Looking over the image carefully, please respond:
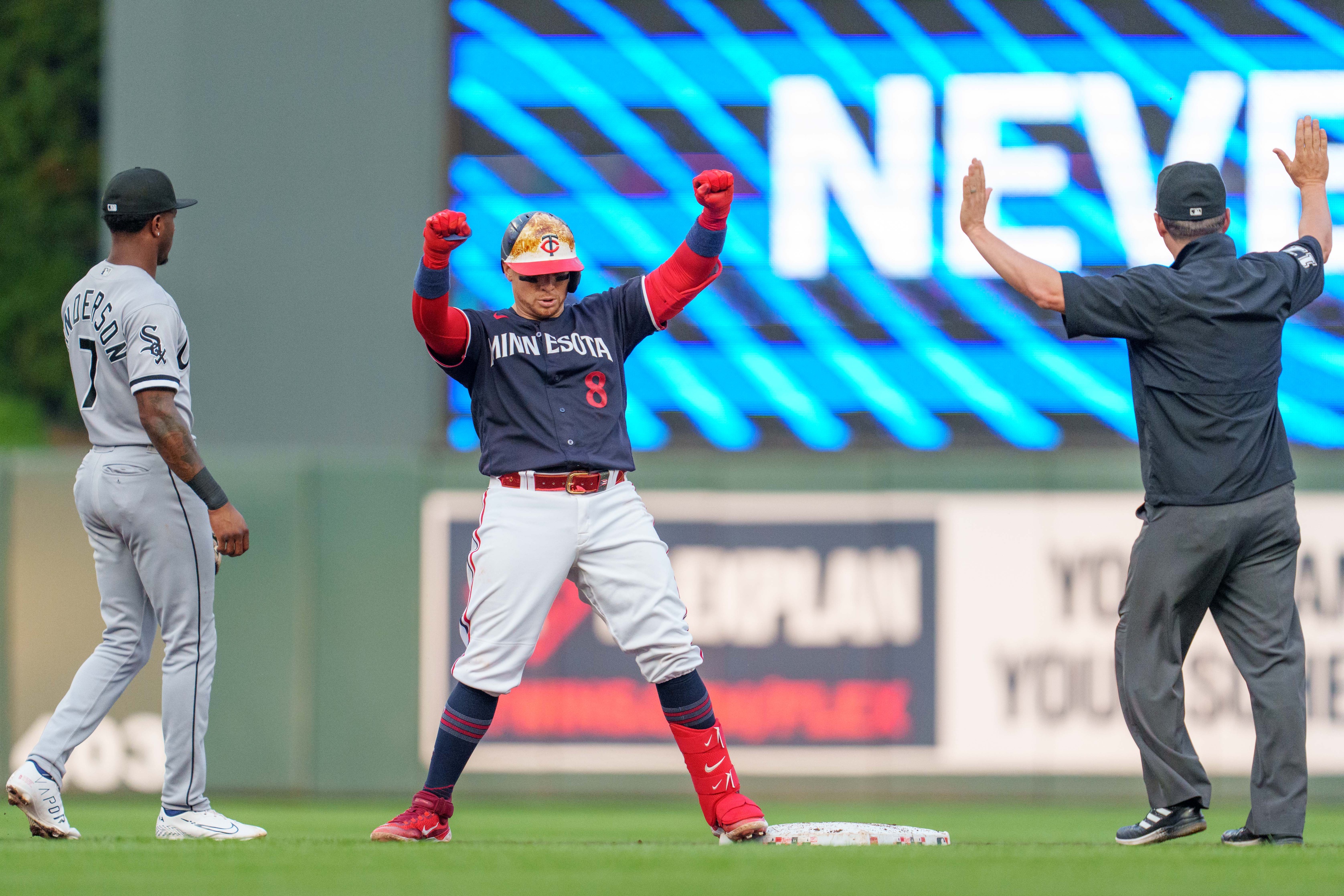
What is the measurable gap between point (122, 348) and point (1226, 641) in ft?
10.2

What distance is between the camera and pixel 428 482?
749 centimetres

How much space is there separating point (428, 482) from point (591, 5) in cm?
244

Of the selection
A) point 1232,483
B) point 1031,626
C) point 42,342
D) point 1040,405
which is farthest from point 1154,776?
point 42,342

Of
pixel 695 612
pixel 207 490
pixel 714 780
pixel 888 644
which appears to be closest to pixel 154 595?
pixel 207 490

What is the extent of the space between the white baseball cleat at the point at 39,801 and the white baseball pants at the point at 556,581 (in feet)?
3.83

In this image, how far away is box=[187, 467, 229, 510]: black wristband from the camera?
15.0 feet

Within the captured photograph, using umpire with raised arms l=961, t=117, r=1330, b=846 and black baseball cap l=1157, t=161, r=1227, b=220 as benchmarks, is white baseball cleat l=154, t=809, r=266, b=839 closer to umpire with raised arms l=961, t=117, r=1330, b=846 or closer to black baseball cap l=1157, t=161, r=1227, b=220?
umpire with raised arms l=961, t=117, r=1330, b=846

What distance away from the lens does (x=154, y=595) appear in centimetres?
468

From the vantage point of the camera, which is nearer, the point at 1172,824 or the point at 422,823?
the point at 1172,824

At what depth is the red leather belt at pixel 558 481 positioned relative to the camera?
464cm

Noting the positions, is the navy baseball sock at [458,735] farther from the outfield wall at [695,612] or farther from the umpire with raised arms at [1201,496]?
the outfield wall at [695,612]

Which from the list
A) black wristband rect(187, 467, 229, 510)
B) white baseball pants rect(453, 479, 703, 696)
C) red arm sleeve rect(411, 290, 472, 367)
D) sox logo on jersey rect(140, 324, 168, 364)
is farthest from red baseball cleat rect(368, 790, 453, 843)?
sox logo on jersey rect(140, 324, 168, 364)

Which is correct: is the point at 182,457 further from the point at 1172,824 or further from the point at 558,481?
the point at 1172,824

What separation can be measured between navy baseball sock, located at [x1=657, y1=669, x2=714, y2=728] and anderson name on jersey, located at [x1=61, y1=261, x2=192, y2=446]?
1.50 metres
